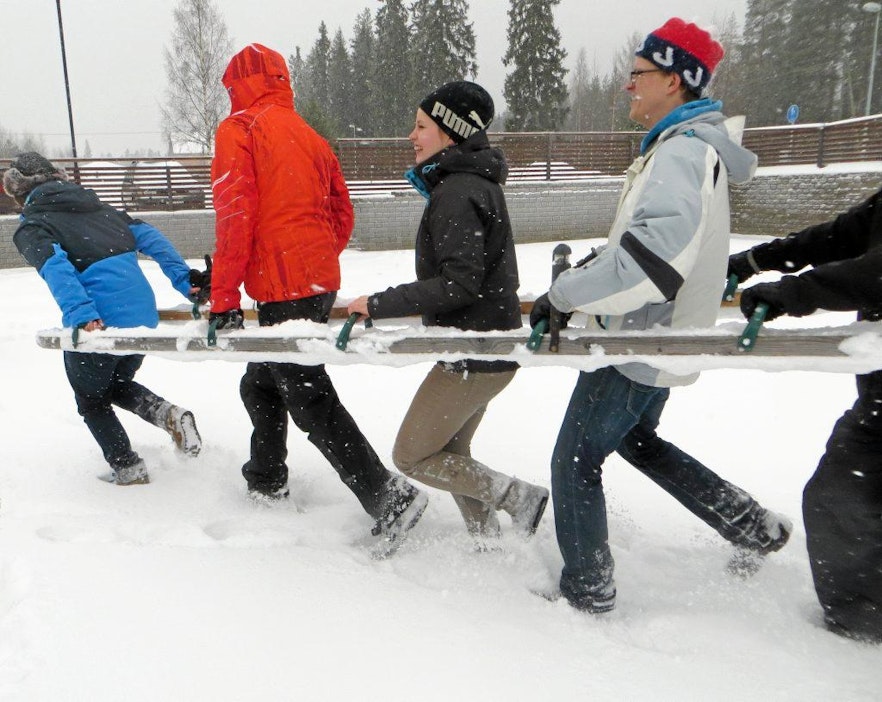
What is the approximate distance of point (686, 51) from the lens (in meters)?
1.82

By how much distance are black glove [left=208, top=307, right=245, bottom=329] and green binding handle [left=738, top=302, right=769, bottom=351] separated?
185 centimetres

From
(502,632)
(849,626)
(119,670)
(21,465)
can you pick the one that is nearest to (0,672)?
(119,670)

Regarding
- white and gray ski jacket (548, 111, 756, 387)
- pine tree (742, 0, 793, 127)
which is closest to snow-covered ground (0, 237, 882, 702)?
white and gray ski jacket (548, 111, 756, 387)

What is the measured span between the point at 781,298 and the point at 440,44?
36.3 metres

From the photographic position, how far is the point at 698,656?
77.5 inches

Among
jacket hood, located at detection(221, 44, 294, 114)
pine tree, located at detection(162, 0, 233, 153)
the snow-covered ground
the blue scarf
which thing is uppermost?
pine tree, located at detection(162, 0, 233, 153)

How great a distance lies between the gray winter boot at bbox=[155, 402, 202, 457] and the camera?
3.39 m

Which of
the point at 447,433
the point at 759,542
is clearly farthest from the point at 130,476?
the point at 759,542

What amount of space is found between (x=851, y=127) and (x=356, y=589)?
18.3 m

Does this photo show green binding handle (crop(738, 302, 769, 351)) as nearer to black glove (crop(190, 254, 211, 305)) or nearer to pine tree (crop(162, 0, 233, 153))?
black glove (crop(190, 254, 211, 305))

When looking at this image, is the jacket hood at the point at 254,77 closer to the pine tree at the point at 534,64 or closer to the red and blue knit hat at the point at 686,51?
the red and blue knit hat at the point at 686,51

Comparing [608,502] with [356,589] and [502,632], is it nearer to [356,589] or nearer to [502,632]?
[502,632]

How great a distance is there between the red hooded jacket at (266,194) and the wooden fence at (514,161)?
13.0 metres

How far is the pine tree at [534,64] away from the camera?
32.8 meters
